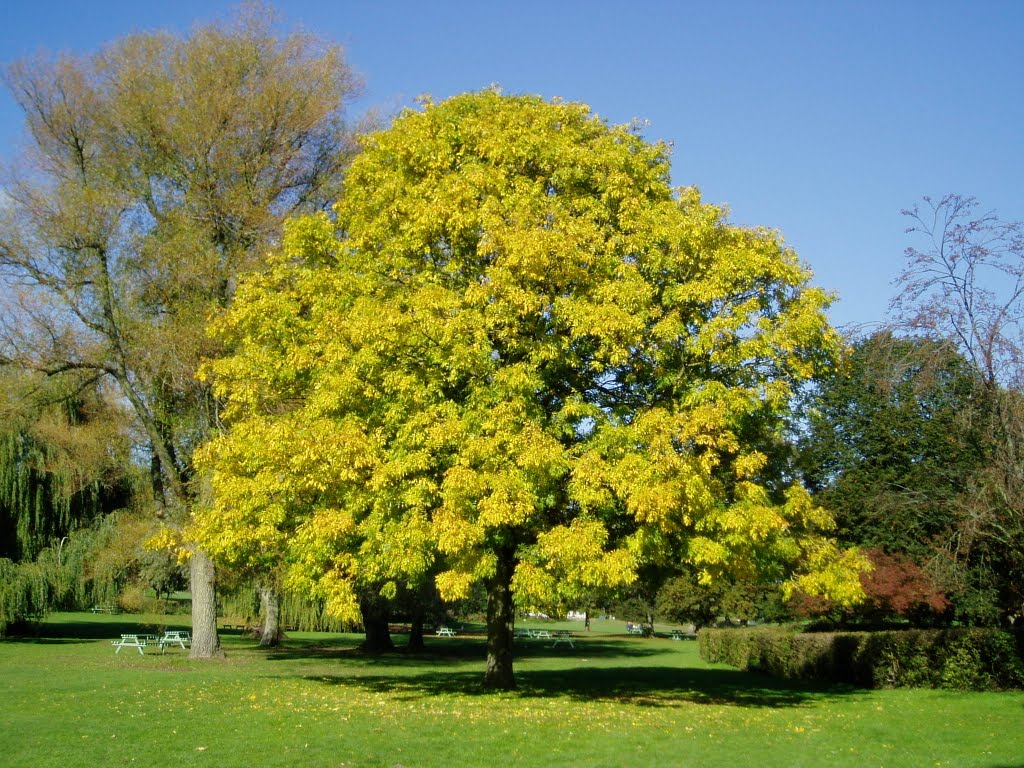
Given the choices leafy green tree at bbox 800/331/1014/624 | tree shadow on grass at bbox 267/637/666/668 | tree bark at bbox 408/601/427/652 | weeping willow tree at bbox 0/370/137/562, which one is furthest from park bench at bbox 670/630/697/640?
weeping willow tree at bbox 0/370/137/562

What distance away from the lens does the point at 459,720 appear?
12.6m

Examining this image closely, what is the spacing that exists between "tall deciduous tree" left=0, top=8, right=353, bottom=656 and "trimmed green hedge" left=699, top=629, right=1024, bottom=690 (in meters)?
16.7

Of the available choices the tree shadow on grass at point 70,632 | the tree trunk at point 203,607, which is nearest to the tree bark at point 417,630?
the tree shadow on grass at point 70,632

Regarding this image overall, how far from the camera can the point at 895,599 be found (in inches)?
982

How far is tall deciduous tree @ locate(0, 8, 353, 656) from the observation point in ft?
73.6

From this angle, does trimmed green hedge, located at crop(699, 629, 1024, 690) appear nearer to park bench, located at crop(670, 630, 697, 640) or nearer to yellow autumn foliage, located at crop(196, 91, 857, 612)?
yellow autumn foliage, located at crop(196, 91, 857, 612)

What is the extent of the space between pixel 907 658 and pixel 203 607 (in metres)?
18.3

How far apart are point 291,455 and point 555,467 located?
4227 mm

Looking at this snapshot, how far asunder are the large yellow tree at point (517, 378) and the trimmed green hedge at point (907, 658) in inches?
262

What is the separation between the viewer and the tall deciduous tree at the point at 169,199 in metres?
22.4

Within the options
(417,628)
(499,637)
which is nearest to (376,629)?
(417,628)

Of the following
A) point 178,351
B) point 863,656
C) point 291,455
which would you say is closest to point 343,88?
point 178,351

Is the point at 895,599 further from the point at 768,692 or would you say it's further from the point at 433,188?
the point at 433,188

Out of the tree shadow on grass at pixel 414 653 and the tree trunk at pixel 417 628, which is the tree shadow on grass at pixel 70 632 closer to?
Result: the tree shadow on grass at pixel 414 653
